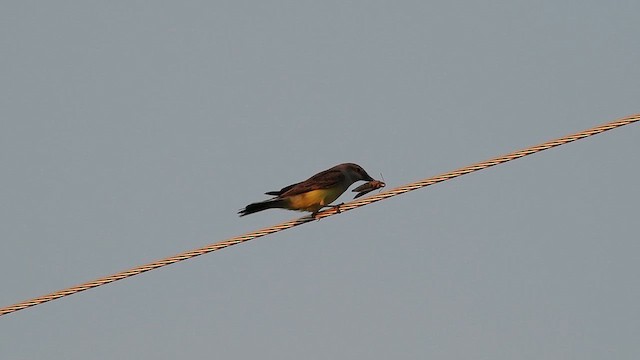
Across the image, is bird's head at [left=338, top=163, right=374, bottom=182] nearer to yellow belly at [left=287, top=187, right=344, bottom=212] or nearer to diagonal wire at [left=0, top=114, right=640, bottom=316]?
yellow belly at [left=287, top=187, right=344, bottom=212]

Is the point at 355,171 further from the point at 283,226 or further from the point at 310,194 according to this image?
the point at 283,226

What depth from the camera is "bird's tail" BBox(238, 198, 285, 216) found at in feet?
55.2

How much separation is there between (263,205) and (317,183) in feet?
2.53

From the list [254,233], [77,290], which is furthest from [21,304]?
[254,233]

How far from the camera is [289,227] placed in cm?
1469

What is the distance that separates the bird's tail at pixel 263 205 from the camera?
55.2 ft

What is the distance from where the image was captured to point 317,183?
17562 millimetres

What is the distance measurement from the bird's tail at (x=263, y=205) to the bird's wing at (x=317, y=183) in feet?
0.43

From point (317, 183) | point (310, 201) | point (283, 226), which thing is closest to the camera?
point (283, 226)

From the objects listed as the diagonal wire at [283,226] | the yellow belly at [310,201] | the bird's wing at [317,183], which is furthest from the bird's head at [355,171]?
the diagonal wire at [283,226]

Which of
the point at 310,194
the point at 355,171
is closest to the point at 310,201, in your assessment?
the point at 310,194

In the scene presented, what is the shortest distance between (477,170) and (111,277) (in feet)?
11.5

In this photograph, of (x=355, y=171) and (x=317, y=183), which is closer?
(x=317, y=183)

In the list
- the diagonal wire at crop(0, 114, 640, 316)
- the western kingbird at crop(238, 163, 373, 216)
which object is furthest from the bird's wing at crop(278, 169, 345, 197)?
the diagonal wire at crop(0, 114, 640, 316)
